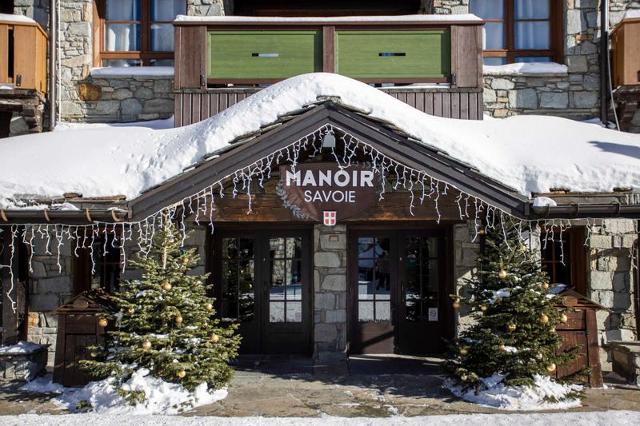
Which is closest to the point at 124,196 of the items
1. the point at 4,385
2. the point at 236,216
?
the point at 236,216

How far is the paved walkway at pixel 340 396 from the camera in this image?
657cm

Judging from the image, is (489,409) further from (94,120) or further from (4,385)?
(94,120)

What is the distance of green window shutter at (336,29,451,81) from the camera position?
29.5ft

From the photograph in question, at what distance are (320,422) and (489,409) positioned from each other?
1993 mm

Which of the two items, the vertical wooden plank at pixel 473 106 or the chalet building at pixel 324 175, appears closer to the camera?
the chalet building at pixel 324 175

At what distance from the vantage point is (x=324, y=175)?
7105 millimetres

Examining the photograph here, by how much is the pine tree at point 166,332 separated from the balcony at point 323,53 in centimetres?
289

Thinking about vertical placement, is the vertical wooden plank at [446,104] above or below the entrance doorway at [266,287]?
above

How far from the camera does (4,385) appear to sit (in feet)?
25.0

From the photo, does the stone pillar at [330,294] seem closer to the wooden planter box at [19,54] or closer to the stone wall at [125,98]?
the stone wall at [125,98]

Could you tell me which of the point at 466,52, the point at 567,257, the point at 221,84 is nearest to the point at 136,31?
the point at 221,84

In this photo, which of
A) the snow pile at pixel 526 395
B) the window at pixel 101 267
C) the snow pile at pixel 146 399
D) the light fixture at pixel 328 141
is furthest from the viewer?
the window at pixel 101 267

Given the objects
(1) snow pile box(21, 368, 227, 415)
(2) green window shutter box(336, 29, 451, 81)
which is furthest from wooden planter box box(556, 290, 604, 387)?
(1) snow pile box(21, 368, 227, 415)

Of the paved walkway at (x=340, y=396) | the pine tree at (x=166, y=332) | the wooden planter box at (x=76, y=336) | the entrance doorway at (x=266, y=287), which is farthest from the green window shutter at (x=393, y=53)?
the wooden planter box at (x=76, y=336)
